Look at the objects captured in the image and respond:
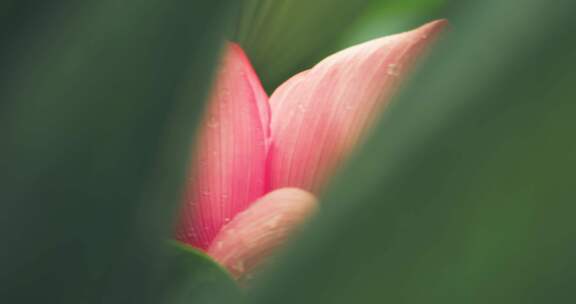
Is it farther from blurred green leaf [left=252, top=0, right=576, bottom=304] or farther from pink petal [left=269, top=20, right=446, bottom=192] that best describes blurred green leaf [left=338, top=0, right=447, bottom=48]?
blurred green leaf [left=252, top=0, right=576, bottom=304]

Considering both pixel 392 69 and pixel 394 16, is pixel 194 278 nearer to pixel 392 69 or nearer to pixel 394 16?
pixel 392 69

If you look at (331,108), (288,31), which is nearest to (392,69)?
(331,108)

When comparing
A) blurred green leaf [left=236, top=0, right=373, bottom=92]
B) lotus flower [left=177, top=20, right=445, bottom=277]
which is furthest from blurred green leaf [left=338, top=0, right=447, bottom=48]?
lotus flower [left=177, top=20, right=445, bottom=277]

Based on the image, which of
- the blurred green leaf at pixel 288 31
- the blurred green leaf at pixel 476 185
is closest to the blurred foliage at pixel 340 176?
the blurred green leaf at pixel 476 185

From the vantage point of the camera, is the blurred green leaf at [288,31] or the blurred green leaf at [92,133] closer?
the blurred green leaf at [92,133]

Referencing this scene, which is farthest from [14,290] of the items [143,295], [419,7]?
[419,7]

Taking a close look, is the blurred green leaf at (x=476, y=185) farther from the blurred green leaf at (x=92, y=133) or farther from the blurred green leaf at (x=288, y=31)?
the blurred green leaf at (x=288, y=31)
